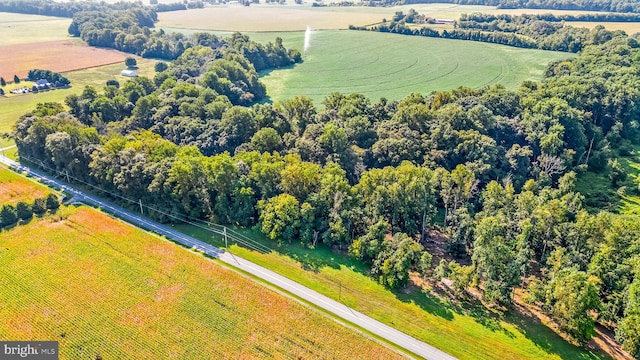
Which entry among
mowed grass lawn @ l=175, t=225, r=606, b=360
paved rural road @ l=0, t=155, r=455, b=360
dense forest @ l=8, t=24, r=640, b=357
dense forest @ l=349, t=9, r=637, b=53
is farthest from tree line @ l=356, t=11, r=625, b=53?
paved rural road @ l=0, t=155, r=455, b=360

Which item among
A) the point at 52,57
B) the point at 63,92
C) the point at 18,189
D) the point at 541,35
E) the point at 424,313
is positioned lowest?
the point at 424,313

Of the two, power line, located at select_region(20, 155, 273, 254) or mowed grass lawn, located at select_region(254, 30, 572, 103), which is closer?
power line, located at select_region(20, 155, 273, 254)

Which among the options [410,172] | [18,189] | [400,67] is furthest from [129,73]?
[410,172]

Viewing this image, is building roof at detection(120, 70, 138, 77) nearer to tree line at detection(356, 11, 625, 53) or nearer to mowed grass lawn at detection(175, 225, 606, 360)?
mowed grass lawn at detection(175, 225, 606, 360)

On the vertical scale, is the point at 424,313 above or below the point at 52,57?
below

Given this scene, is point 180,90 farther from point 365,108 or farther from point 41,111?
point 365,108

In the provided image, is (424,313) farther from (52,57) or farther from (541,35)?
(52,57)

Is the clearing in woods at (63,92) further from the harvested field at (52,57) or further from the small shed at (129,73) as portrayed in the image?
the harvested field at (52,57)
